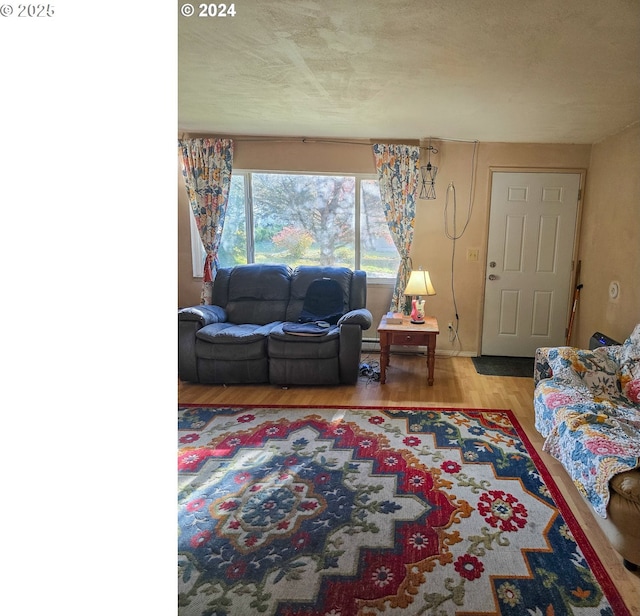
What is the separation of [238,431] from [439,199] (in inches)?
117

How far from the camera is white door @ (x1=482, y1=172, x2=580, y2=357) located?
404 cm

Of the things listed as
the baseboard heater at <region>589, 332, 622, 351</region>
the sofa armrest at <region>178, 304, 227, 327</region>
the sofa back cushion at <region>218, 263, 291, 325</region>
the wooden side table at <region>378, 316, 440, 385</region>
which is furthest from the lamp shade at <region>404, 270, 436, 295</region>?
the sofa armrest at <region>178, 304, 227, 327</region>

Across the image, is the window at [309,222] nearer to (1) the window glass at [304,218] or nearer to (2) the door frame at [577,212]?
(1) the window glass at [304,218]

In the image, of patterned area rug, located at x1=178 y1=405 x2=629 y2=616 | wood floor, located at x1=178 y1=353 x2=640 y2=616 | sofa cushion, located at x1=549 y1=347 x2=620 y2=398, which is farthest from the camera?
wood floor, located at x1=178 y1=353 x2=640 y2=616

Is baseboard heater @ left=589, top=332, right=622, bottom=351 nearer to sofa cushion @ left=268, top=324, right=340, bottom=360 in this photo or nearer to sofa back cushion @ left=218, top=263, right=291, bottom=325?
sofa cushion @ left=268, top=324, right=340, bottom=360

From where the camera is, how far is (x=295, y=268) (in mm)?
4254

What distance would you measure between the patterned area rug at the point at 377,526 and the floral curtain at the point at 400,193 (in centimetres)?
188

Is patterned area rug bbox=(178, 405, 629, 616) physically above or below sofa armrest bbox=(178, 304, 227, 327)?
below

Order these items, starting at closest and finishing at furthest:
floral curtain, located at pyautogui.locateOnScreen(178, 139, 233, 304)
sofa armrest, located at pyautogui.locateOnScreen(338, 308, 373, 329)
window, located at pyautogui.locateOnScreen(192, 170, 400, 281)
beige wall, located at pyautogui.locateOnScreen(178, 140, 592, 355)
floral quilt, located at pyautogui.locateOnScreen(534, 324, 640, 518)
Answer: floral quilt, located at pyautogui.locateOnScreen(534, 324, 640, 518)
sofa armrest, located at pyautogui.locateOnScreen(338, 308, 373, 329)
beige wall, located at pyautogui.locateOnScreen(178, 140, 592, 355)
floral curtain, located at pyautogui.locateOnScreen(178, 139, 233, 304)
window, located at pyautogui.locateOnScreen(192, 170, 400, 281)

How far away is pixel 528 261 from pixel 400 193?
146cm

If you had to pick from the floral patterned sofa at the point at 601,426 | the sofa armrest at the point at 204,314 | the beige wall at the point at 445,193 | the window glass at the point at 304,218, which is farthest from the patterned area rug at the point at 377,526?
the window glass at the point at 304,218

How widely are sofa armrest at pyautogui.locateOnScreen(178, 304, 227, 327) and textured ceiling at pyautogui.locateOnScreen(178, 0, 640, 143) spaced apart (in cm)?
160
